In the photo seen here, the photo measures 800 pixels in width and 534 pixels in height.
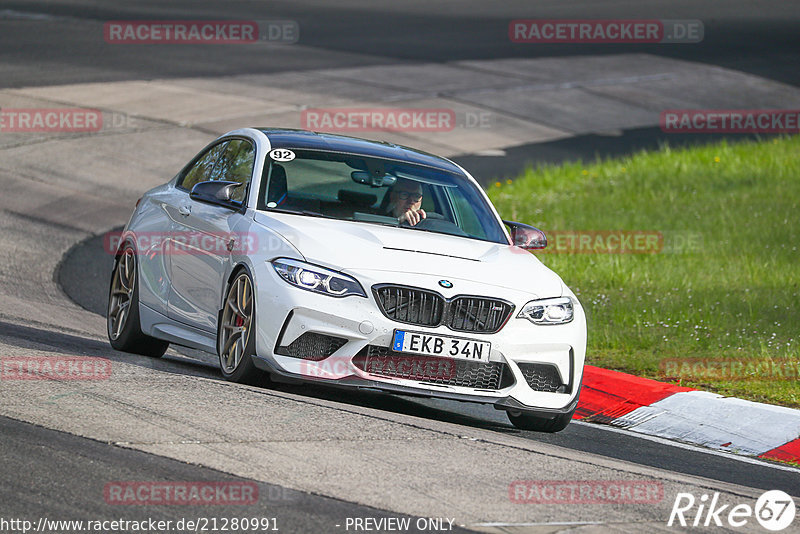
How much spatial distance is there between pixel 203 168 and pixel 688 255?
287 inches

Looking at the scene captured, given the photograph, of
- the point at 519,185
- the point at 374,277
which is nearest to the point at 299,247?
the point at 374,277

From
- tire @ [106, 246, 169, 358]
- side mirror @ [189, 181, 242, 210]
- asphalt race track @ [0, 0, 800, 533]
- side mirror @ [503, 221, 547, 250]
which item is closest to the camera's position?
asphalt race track @ [0, 0, 800, 533]

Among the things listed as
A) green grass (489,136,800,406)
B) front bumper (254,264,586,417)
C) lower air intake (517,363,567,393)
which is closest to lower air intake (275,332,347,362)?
front bumper (254,264,586,417)

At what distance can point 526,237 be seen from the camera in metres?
9.13

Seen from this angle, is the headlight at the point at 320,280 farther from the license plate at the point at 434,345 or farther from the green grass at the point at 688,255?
the green grass at the point at 688,255

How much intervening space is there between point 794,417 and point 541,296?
2.37 m

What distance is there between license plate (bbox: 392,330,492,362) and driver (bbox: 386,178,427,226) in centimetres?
135

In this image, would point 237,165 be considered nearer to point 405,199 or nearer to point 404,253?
point 405,199

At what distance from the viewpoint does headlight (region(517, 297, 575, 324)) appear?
797cm

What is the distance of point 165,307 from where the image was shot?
919 cm

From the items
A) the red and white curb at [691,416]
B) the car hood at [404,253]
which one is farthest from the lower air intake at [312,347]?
the red and white curb at [691,416]

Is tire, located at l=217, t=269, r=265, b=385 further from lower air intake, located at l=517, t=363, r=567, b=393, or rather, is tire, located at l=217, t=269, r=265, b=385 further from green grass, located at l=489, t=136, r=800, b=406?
green grass, located at l=489, t=136, r=800, b=406

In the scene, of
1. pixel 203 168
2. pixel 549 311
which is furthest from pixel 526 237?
pixel 203 168

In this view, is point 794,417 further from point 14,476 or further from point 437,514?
point 14,476
